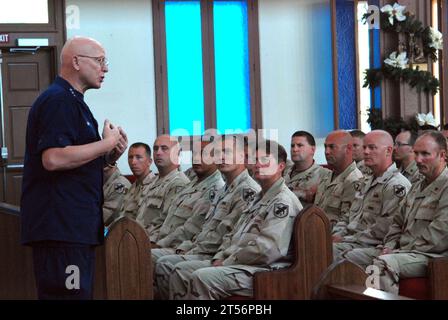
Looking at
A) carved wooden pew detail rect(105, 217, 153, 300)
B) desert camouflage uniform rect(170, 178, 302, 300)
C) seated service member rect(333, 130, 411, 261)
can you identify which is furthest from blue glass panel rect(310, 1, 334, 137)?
carved wooden pew detail rect(105, 217, 153, 300)

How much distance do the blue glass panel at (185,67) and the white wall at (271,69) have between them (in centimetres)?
23

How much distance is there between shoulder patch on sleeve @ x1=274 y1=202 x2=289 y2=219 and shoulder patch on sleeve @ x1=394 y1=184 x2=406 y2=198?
3.39 feet

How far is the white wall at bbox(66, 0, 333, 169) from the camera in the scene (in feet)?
29.0

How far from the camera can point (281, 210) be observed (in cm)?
391

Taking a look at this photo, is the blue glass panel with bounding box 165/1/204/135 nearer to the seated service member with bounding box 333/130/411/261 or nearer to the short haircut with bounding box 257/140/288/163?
the seated service member with bounding box 333/130/411/261

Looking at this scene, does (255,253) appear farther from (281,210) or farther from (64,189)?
(64,189)

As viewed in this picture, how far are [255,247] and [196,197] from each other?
4.74 feet

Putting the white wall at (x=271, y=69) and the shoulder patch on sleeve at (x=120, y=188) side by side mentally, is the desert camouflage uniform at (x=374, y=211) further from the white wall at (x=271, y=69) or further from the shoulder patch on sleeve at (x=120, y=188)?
the white wall at (x=271, y=69)

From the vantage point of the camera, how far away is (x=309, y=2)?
9.28 m

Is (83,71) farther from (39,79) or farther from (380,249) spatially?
(39,79)

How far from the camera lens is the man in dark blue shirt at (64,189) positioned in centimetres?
269

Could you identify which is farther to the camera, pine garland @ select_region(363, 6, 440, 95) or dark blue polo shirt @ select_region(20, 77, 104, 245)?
pine garland @ select_region(363, 6, 440, 95)

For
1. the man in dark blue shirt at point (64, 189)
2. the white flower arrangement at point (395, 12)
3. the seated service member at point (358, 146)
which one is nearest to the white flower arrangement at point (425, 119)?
the white flower arrangement at point (395, 12)
